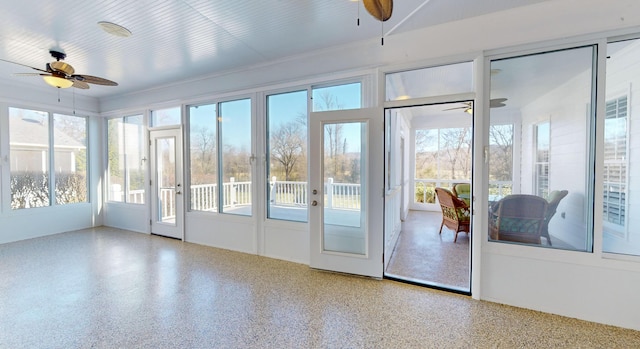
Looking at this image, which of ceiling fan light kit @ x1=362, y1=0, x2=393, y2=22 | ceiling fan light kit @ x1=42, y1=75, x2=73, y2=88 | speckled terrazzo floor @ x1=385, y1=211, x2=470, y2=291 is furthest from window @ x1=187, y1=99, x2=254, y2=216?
ceiling fan light kit @ x1=362, y1=0, x2=393, y2=22

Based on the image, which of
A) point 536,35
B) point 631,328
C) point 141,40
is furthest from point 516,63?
point 141,40

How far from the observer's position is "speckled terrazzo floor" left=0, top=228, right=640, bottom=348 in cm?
215

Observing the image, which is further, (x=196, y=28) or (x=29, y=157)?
(x=29, y=157)

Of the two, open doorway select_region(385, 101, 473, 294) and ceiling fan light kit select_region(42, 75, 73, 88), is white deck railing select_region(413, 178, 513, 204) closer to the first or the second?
open doorway select_region(385, 101, 473, 294)

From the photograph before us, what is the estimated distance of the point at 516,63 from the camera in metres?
2.75

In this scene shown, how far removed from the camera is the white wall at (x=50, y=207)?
15.8 feet

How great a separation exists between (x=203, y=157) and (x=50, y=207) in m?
3.43

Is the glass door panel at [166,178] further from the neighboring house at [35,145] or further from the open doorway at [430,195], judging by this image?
the open doorway at [430,195]

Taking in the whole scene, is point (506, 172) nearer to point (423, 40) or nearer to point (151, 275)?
point (423, 40)

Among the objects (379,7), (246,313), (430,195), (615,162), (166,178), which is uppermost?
(379,7)

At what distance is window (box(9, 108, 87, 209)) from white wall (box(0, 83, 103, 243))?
105 millimetres

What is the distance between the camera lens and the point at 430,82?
3.05 metres

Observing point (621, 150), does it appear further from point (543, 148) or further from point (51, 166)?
point (51, 166)

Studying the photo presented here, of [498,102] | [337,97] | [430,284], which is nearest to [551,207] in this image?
[498,102]
